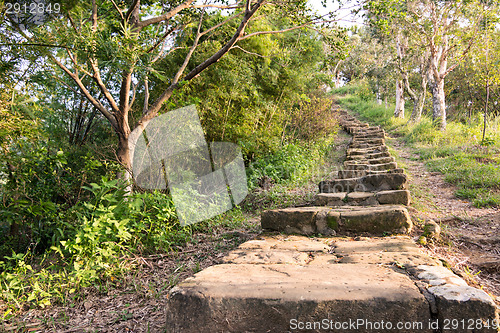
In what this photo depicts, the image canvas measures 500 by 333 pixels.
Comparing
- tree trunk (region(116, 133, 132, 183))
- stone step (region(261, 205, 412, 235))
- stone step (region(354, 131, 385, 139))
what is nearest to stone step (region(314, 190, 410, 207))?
stone step (region(261, 205, 412, 235))

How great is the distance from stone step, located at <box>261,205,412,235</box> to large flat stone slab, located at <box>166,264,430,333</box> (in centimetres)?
113

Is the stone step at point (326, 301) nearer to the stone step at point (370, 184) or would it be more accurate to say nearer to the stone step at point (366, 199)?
the stone step at point (366, 199)

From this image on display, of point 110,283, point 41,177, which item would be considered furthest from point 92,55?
point 110,283

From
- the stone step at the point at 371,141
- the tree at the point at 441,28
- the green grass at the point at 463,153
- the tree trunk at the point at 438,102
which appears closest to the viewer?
the green grass at the point at 463,153

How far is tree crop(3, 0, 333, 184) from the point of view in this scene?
294 cm

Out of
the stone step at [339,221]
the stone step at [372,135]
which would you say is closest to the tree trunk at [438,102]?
the stone step at [372,135]

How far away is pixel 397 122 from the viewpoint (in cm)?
1132

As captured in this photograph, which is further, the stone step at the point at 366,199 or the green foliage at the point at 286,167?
the green foliage at the point at 286,167

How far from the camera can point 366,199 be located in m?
3.38

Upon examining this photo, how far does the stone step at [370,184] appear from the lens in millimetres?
3613

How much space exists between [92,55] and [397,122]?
1125cm

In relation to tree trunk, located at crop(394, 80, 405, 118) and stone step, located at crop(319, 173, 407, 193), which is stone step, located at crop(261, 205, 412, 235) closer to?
stone step, located at crop(319, 173, 407, 193)

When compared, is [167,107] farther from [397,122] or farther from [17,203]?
[397,122]

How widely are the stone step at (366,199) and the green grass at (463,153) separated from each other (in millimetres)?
1218
